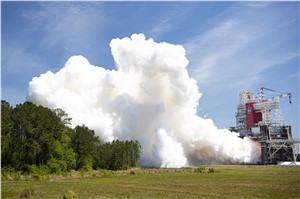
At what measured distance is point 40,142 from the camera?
3388 inches

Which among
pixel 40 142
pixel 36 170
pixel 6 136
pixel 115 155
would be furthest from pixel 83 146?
pixel 6 136

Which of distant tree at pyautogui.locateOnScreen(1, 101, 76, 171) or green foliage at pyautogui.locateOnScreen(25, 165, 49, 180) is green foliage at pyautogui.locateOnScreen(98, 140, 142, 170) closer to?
distant tree at pyautogui.locateOnScreen(1, 101, 76, 171)

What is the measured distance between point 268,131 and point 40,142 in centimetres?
10828

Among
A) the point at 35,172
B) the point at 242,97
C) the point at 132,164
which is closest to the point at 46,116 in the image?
the point at 35,172

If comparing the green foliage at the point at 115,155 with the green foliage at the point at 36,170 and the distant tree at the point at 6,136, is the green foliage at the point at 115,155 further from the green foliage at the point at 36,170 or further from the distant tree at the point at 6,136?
the distant tree at the point at 6,136

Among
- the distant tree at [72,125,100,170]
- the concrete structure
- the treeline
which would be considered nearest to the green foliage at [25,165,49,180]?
the treeline

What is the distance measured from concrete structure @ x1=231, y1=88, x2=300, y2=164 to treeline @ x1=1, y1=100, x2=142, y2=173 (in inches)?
3247

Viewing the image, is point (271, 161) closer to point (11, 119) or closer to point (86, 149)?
point (86, 149)

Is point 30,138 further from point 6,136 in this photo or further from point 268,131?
point 268,131

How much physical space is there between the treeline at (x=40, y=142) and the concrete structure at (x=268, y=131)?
82466 millimetres

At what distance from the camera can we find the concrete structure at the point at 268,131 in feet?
495

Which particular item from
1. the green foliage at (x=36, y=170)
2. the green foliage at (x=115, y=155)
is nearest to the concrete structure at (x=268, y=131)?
the green foliage at (x=115, y=155)

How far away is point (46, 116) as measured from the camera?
87938mm

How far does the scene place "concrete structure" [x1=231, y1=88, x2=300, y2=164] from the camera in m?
151
